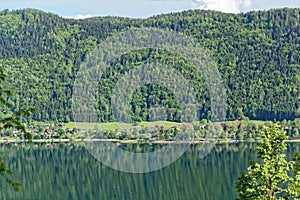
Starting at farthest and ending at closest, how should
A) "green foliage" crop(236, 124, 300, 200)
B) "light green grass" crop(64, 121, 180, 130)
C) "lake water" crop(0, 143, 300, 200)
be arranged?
"light green grass" crop(64, 121, 180, 130)
"lake water" crop(0, 143, 300, 200)
"green foliage" crop(236, 124, 300, 200)

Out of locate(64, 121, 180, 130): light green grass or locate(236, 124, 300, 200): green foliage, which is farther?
locate(64, 121, 180, 130): light green grass

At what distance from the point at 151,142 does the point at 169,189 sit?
263 feet

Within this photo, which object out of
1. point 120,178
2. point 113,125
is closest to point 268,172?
point 120,178

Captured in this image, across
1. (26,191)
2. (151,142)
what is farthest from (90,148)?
(26,191)

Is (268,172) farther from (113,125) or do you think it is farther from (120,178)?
(113,125)

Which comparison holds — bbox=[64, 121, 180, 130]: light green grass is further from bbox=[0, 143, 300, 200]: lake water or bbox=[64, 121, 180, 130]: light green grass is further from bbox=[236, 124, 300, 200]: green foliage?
bbox=[236, 124, 300, 200]: green foliage

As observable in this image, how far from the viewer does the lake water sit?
246 ft

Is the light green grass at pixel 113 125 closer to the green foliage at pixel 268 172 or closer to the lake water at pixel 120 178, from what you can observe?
the lake water at pixel 120 178

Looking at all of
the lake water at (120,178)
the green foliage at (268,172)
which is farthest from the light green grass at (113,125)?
the green foliage at (268,172)

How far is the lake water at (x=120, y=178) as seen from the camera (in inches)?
2958

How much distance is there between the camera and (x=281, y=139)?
18719 millimetres

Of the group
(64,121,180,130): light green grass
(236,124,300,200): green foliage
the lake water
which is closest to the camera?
(236,124,300,200): green foliage

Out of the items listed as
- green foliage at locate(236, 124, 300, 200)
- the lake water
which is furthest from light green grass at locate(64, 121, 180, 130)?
green foliage at locate(236, 124, 300, 200)

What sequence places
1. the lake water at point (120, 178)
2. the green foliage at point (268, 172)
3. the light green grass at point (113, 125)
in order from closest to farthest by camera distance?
the green foliage at point (268, 172) → the lake water at point (120, 178) → the light green grass at point (113, 125)
